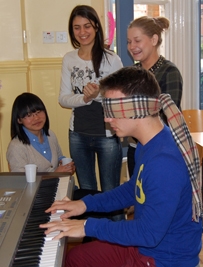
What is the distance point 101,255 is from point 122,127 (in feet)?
1.74

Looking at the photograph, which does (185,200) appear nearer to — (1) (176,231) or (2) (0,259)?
(1) (176,231)

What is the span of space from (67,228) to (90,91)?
102 centimetres

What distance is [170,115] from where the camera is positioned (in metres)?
1.36

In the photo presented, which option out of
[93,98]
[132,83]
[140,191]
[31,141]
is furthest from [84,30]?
[140,191]

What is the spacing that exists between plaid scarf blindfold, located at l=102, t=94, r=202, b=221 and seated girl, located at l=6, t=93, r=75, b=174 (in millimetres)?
937

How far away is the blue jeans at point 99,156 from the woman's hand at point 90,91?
28cm

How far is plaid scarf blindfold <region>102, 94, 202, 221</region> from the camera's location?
1299 millimetres

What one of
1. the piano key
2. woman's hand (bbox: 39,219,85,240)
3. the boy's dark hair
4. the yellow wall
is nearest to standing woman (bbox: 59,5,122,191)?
the yellow wall

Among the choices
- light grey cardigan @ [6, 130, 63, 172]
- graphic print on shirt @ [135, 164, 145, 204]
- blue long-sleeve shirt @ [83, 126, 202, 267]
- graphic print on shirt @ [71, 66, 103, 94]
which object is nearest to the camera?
blue long-sleeve shirt @ [83, 126, 202, 267]

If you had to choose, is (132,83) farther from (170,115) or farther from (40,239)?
(40,239)

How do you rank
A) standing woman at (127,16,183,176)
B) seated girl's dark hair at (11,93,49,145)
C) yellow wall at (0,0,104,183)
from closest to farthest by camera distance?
standing woman at (127,16,183,176)
seated girl's dark hair at (11,93,49,145)
yellow wall at (0,0,104,183)

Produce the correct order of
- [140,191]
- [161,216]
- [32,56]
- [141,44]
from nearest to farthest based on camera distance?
[161,216]
[140,191]
[141,44]
[32,56]

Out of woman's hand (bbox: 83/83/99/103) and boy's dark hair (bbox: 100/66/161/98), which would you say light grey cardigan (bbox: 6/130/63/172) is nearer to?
woman's hand (bbox: 83/83/99/103)

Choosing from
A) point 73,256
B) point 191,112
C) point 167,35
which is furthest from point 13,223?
point 167,35
